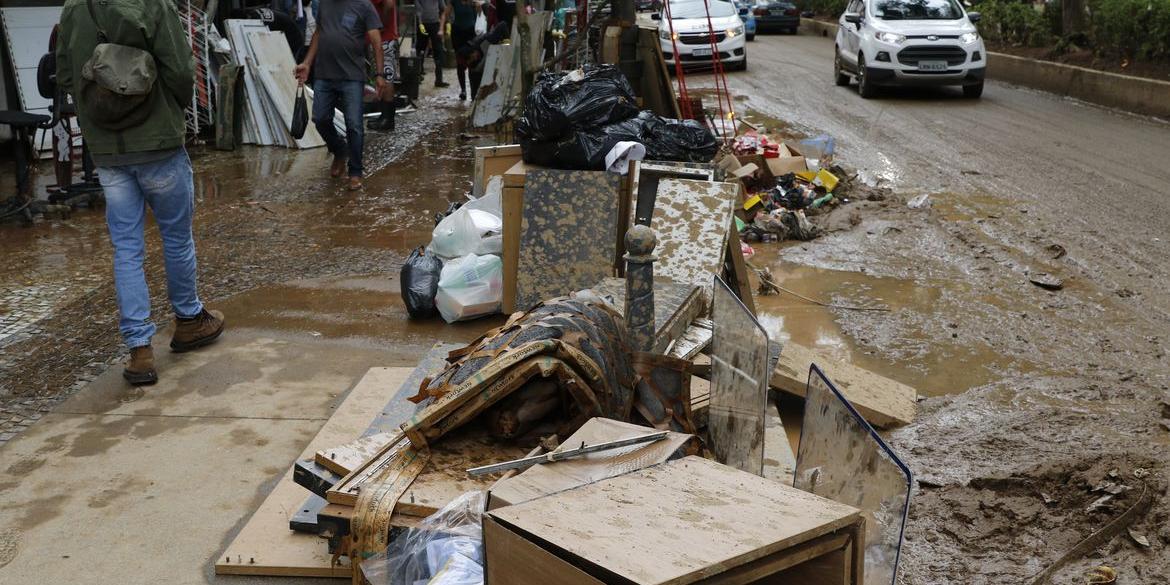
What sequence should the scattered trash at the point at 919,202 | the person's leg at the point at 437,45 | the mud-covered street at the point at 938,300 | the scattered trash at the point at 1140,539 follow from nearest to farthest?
the scattered trash at the point at 1140,539
the mud-covered street at the point at 938,300
the scattered trash at the point at 919,202
the person's leg at the point at 437,45

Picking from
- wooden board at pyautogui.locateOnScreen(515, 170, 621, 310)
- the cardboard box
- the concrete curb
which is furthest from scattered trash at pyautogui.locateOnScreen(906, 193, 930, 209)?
the concrete curb

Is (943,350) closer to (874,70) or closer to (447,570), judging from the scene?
(447,570)

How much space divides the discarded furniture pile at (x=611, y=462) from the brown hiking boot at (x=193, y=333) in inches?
46.2

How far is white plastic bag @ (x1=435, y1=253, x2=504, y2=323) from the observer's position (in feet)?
19.2

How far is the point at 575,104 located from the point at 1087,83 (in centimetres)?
1325

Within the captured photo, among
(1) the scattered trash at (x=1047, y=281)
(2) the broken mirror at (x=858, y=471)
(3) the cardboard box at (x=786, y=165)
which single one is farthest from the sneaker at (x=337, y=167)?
(2) the broken mirror at (x=858, y=471)

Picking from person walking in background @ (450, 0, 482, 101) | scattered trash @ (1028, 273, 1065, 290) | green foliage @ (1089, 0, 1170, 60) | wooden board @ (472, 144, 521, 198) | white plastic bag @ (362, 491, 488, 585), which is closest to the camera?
white plastic bag @ (362, 491, 488, 585)

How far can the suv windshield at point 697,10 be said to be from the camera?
67.5 feet

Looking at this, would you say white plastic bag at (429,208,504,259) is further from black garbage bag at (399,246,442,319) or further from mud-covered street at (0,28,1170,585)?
mud-covered street at (0,28,1170,585)

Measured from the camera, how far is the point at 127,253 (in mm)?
5070

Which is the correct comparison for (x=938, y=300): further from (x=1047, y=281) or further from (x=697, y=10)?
(x=697, y=10)

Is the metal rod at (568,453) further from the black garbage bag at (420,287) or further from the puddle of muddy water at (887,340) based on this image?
the black garbage bag at (420,287)

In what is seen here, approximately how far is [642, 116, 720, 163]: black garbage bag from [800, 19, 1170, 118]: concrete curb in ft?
34.6

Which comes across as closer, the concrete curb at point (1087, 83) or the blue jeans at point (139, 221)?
the blue jeans at point (139, 221)
